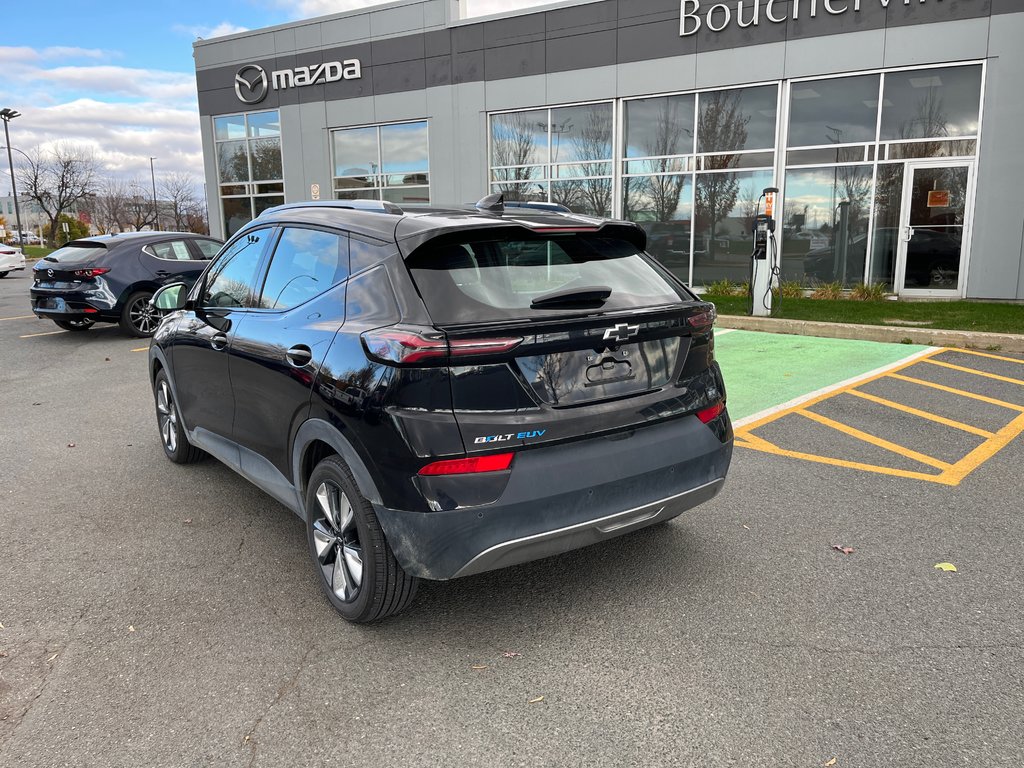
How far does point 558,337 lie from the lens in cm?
287

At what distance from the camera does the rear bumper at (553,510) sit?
2766mm

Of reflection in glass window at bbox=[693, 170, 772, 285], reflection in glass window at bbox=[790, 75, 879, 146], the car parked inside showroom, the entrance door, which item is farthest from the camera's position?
reflection in glass window at bbox=[693, 170, 772, 285]

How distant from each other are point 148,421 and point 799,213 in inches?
520

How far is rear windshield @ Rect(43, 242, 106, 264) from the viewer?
11.6m

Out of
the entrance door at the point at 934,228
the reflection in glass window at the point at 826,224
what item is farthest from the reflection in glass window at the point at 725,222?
the entrance door at the point at 934,228

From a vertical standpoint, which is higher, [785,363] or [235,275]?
[235,275]

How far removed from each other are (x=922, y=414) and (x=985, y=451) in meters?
1.10

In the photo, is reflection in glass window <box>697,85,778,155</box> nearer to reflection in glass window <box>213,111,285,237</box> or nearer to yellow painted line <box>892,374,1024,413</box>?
yellow painted line <box>892,374,1024,413</box>

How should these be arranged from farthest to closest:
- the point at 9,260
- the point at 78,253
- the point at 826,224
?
the point at 9,260 → the point at 826,224 → the point at 78,253

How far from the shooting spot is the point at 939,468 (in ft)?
16.7

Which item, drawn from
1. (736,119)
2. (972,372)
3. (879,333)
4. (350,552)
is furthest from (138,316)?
(736,119)

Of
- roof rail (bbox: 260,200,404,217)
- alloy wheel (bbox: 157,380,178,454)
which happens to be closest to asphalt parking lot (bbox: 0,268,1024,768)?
alloy wheel (bbox: 157,380,178,454)

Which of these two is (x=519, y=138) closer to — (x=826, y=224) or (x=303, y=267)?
(x=826, y=224)

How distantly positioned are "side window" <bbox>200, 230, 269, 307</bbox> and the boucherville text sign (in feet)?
46.5
